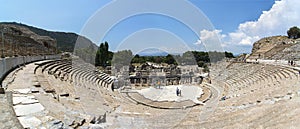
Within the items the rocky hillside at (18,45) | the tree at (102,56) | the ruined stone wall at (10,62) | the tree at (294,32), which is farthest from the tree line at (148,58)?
the tree at (294,32)

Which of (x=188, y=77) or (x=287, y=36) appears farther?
(x=287, y=36)

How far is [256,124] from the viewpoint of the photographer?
4.42 m

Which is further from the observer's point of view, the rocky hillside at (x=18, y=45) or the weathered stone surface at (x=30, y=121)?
the rocky hillside at (x=18, y=45)

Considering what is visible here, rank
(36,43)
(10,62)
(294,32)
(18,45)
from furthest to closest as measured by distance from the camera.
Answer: (294,32)
(36,43)
(18,45)
(10,62)

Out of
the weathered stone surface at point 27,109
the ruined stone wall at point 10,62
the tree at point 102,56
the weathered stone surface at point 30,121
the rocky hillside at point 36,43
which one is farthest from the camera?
the tree at point 102,56

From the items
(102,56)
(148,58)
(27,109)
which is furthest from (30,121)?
(148,58)

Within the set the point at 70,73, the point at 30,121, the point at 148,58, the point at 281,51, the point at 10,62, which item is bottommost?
the point at 30,121

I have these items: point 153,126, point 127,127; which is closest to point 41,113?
point 127,127

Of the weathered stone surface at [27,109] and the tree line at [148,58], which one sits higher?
the tree line at [148,58]

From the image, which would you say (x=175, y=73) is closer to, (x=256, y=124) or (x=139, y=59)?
(x=139, y=59)

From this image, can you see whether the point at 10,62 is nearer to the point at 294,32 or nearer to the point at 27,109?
the point at 27,109

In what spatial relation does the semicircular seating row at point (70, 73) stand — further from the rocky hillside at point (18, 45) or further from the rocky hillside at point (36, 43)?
the rocky hillside at point (36, 43)

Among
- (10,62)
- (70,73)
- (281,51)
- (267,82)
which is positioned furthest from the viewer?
(281,51)

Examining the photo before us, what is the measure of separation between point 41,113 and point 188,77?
103 ft
